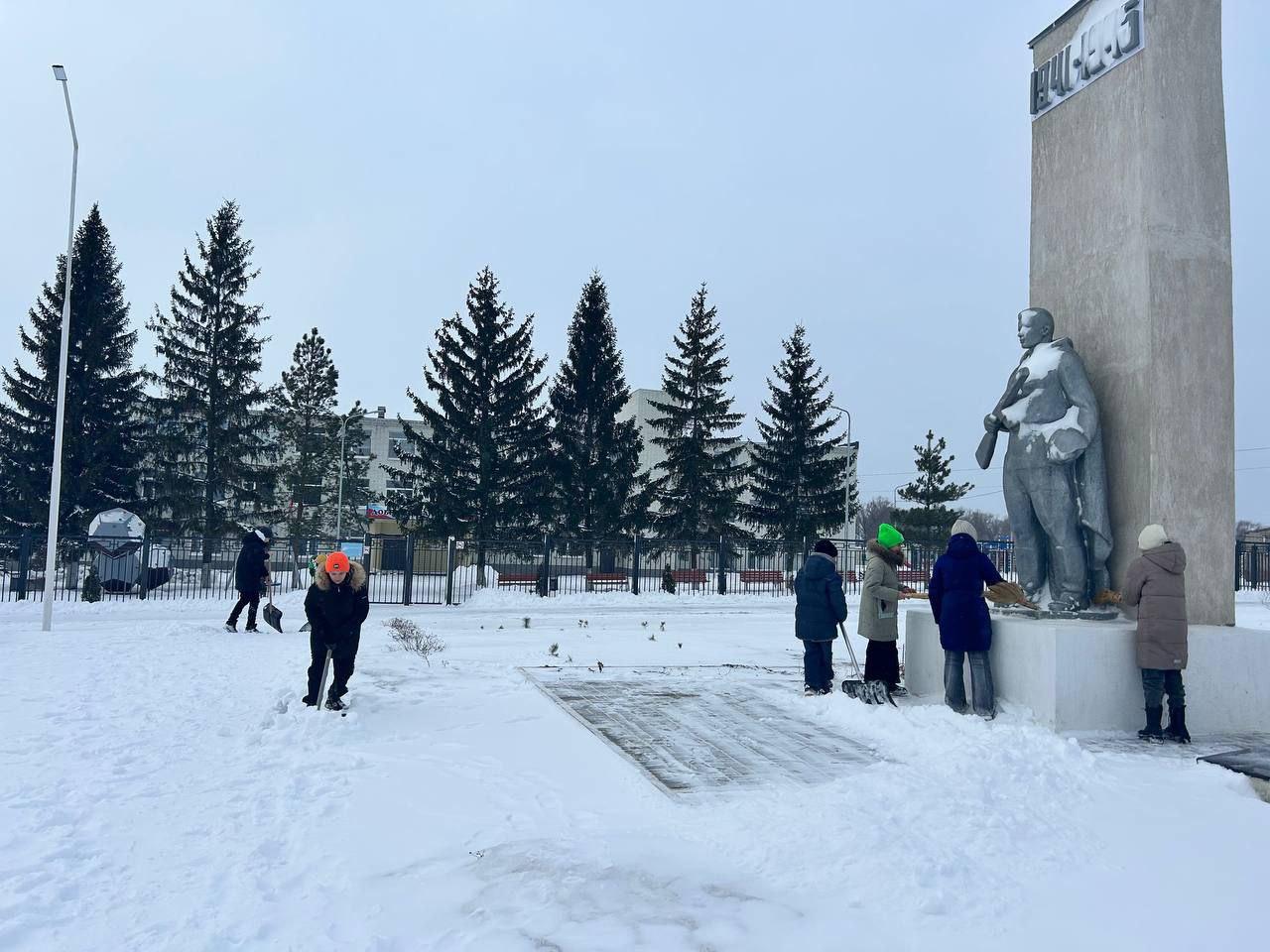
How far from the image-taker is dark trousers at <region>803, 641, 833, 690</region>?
8.98 m

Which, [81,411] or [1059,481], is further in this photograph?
[81,411]

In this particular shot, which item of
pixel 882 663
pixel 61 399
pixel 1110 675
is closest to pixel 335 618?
pixel 882 663

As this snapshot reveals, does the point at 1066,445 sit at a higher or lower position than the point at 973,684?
higher

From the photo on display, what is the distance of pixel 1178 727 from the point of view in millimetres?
7262

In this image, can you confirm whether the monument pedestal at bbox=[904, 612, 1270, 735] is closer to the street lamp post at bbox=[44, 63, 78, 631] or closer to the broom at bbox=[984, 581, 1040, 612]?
the broom at bbox=[984, 581, 1040, 612]

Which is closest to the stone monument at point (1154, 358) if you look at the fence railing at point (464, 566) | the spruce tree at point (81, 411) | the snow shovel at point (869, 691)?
the snow shovel at point (869, 691)

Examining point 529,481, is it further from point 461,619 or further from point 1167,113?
point 1167,113

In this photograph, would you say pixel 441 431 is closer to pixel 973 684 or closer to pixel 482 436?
pixel 482 436

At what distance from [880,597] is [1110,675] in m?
2.09

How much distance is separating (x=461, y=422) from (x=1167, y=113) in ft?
87.5

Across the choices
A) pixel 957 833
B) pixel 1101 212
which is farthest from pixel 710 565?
pixel 957 833

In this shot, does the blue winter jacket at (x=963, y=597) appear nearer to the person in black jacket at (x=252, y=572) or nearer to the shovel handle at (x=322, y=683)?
the shovel handle at (x=322, y=683)

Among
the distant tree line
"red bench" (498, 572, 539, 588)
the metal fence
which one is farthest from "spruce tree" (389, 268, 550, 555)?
the metal fence

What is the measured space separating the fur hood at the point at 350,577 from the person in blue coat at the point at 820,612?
4.04 metres
